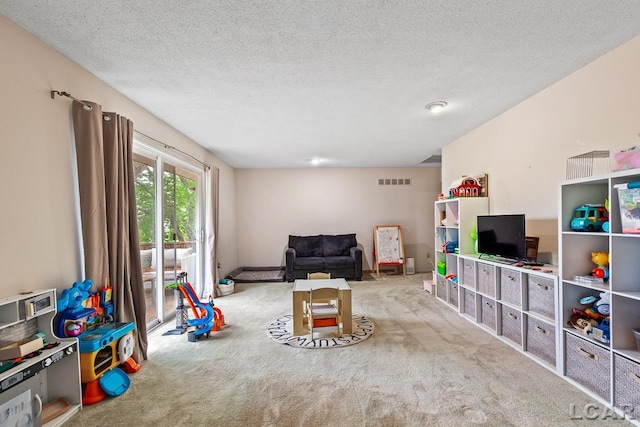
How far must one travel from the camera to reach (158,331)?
3508 millimetres

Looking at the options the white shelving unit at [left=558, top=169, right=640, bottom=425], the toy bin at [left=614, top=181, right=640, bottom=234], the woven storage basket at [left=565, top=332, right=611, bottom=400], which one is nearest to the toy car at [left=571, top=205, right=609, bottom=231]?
the white shelving unit at [left=558, top=169, right=640, bottom=425]

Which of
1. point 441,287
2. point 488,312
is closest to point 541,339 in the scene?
point 488,312

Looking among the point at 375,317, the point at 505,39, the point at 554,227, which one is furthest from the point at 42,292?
the point at 554,227

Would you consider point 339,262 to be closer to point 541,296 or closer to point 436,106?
point 436,106

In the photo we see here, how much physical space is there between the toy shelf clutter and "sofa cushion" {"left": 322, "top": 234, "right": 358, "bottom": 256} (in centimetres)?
457

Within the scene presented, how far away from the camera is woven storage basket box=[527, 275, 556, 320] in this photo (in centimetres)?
249

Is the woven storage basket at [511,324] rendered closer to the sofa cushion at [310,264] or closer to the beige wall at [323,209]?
the sofa cushion at [310,264]

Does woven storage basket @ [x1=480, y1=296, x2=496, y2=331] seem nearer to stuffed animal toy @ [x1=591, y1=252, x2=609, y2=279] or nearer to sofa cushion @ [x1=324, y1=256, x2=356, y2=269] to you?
stuffed animal toy @ [x1=591, y1=252, x2=609, y2=279]

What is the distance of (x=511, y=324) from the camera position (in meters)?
2.98

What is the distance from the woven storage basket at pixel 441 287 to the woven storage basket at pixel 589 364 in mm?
2103

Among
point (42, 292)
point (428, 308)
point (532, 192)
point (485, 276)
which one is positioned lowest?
point (428, 308)

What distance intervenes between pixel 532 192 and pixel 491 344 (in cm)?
160

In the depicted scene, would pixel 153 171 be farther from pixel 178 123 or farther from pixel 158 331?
pixel 158 331

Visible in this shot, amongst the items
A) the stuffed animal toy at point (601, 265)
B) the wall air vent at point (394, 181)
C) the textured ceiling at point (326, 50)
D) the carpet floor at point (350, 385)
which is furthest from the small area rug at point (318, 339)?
the wall air vent at point (394, 181)
